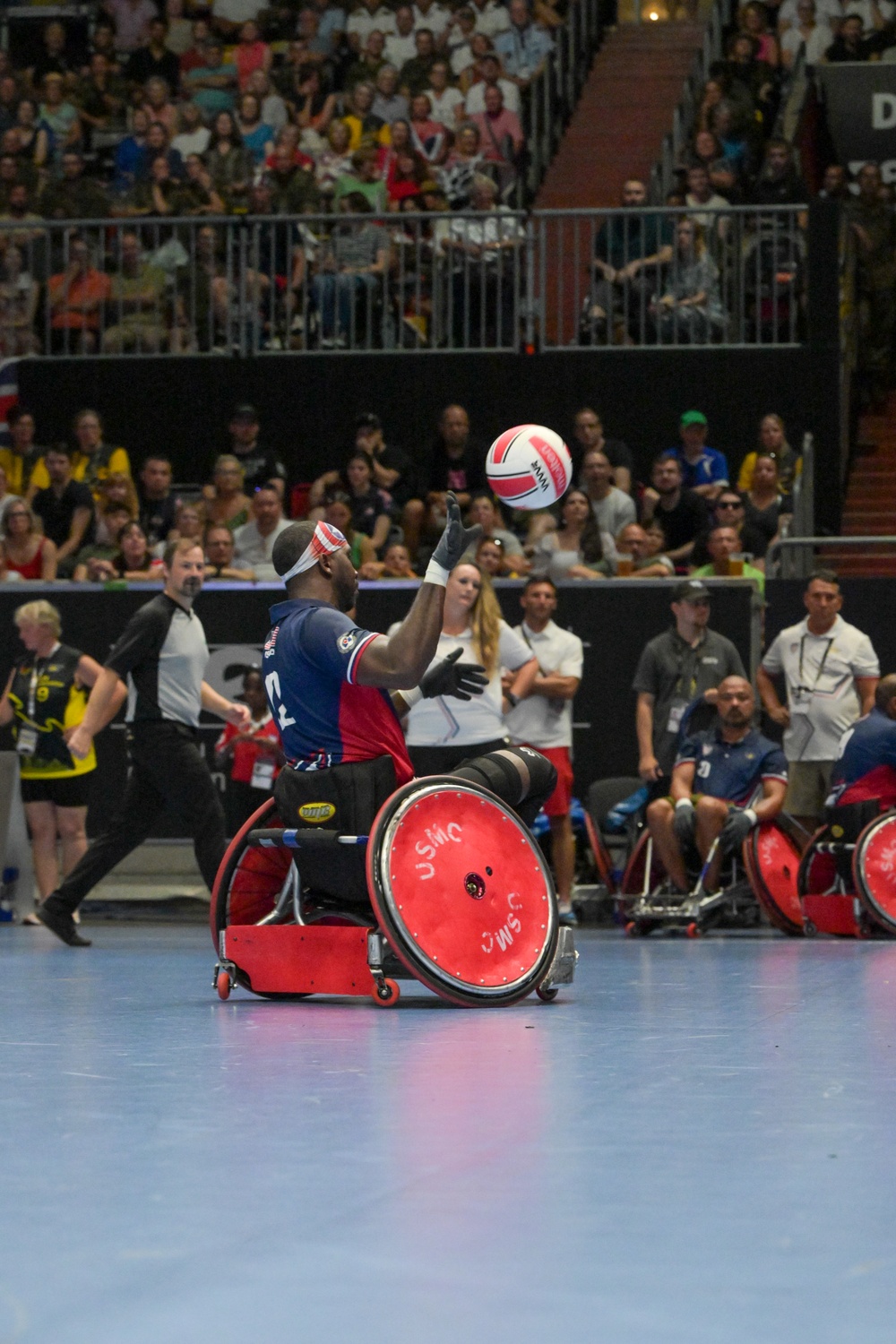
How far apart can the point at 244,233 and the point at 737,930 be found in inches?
334

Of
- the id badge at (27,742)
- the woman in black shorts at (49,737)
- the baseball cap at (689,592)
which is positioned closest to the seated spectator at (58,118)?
the woman in black shorts at (49,737)

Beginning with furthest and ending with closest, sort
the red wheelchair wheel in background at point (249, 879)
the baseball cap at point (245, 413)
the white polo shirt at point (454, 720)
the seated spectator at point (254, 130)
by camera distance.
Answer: the seated spectator at point (254, 130) < the baseball cap at point (245, 413) < the white polo shirt at point (454, 720) < the red wheelchair wheel in background at point (249, 879)

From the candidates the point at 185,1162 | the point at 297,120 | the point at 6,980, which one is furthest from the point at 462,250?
the point at 185,1162

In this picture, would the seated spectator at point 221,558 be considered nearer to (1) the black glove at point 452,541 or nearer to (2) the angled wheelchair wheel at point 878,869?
(2) the angled wheelchair wheel at point 878,869

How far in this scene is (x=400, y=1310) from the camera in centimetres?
288

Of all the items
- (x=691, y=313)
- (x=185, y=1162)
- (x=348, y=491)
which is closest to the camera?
(x=185, y=1162)

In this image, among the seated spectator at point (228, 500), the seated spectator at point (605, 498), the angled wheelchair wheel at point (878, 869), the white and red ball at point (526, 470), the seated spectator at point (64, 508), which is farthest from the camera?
the seated spectator at point (64, 508)

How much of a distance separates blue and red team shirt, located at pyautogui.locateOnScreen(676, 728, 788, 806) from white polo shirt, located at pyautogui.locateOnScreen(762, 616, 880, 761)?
67cm

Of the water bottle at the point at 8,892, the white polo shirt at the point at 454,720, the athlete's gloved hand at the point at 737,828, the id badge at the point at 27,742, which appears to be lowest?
the water bottle at the point at 8,892

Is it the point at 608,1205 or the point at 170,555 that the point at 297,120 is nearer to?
the point at 170,555

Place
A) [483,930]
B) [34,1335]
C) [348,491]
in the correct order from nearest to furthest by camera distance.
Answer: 1. [34,1335]
2. [483,930]
3. [348,491]

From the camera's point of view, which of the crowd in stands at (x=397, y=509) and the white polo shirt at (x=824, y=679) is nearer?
the white polo shirt at (x=824, y=679)

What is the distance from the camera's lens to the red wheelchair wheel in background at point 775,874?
11.2 m

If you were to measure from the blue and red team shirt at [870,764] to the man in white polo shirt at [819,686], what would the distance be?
3.93 ft
